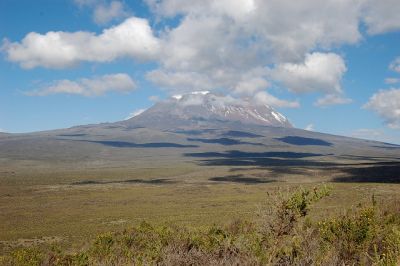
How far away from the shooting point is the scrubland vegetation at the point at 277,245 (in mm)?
11406

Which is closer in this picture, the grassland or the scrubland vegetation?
the scrubland vegetation

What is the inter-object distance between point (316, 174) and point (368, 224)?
124 metres

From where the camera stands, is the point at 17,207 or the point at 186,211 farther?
the point at 17,207

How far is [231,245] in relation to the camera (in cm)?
1409

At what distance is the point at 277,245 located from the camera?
1380 centimetres

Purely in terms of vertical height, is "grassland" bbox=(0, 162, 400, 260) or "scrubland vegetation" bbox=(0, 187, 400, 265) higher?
"scrubland vegetation" bbox=(0, 187, 400, 265)

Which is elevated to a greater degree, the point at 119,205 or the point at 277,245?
the point at 277,245

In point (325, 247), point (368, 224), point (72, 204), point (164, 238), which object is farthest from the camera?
point (72, 204)

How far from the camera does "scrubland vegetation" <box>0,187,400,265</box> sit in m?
11.4

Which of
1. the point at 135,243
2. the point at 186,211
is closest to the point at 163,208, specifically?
the point at 186,211

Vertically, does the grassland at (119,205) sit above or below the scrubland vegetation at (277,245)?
below

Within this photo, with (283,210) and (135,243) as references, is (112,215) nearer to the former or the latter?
(135,243)

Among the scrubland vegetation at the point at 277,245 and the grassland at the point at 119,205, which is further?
the grassland at the point at 119,205

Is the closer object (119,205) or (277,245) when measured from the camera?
(277,245)
